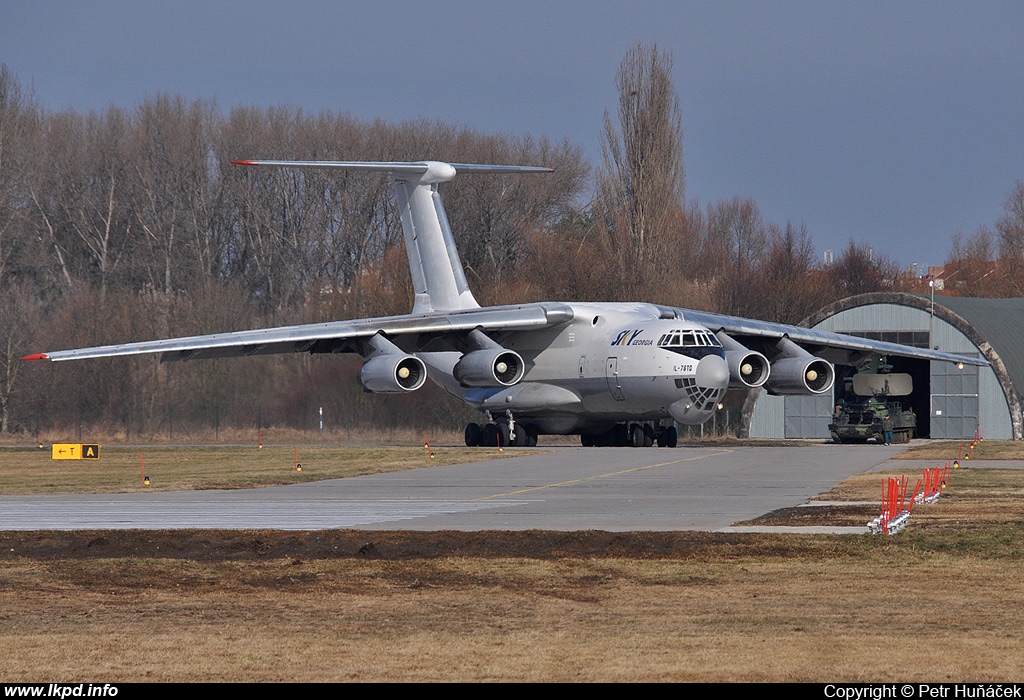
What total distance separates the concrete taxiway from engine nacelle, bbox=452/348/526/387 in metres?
4.77

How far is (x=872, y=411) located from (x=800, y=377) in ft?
29.7

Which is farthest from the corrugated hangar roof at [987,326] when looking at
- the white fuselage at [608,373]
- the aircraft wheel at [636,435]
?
the white fuselage at [608,373]

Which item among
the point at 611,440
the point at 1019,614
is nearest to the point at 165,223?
the point at 611,440

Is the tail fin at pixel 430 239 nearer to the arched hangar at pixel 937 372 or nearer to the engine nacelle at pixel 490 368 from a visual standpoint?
the engine nacelle at pixel 490 368

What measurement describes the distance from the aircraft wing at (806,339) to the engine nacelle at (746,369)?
1794mm

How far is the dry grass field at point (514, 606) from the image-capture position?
26.0ft

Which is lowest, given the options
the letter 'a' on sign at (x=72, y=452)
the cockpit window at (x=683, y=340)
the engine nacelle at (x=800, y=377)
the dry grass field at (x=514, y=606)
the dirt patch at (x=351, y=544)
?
the dry grass field at (x=514, y=606)

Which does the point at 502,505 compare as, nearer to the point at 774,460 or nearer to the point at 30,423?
the point at 774,460

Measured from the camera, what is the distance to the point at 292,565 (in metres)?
12.4

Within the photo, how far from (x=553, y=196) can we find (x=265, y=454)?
34.7 meters

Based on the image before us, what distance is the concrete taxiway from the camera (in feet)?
53.6

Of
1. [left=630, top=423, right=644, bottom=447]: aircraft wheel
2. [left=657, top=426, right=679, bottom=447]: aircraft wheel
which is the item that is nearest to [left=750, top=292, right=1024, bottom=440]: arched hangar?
[left=657, top=426, right=679, bottom=447]: aircraft wheel

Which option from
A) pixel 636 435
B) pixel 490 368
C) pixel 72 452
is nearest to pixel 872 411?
pixel 636 435

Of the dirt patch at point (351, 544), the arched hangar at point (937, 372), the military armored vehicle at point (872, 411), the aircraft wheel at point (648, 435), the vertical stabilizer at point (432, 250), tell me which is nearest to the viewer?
the dirt patch at point (351, 544)
